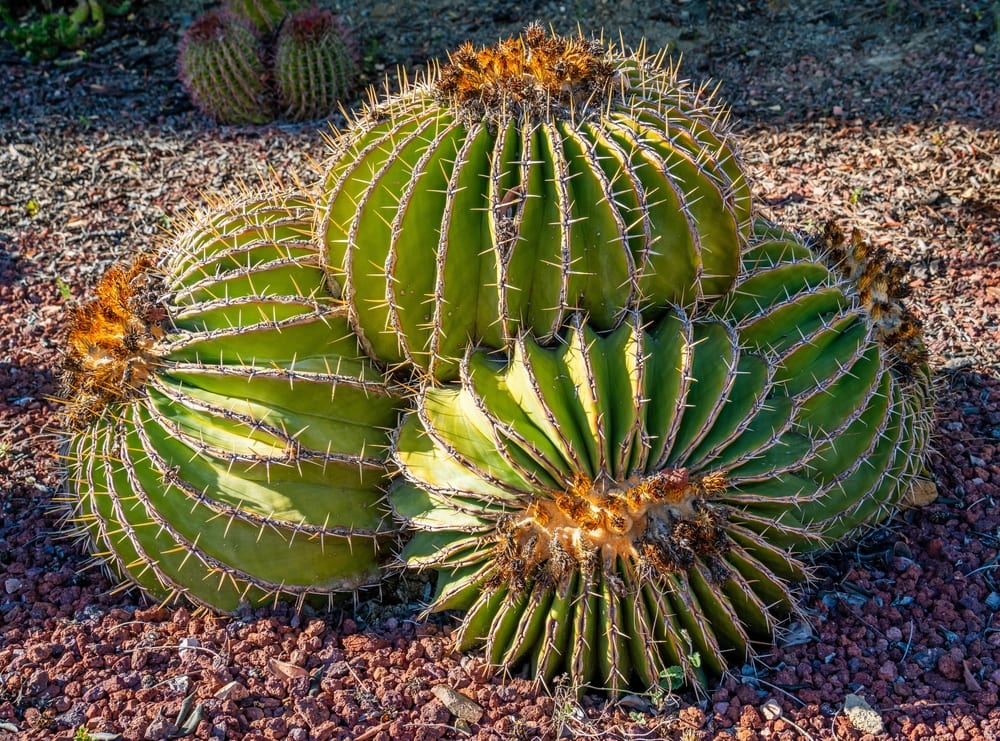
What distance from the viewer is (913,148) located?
4.98m

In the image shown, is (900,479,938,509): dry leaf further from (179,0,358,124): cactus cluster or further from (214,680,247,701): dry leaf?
(179,0,358,124): cactus cluster

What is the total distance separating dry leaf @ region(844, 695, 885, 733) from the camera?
7.52 ft

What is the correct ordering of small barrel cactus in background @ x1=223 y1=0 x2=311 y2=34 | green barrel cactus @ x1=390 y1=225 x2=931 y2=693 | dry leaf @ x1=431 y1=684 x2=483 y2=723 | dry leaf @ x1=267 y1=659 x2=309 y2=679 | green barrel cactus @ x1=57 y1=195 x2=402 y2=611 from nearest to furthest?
green barrel cactus @ x1=390 y1=225 x2=931 y2=693 → dry leaf @ x1=431 y1=684 x2=483 y2=723 → dry leaf @ x1=267 y1=659 x2=309 y2=679 → green barrel cactus @ x1=57 y1=195 x2=402 y2=611 → small barrel cactus in background @ x1=223 y1=0 x2=311 y2=34

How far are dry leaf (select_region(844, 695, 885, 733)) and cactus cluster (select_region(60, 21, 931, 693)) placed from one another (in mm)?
275

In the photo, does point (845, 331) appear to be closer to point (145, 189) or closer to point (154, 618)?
point (154, 618)

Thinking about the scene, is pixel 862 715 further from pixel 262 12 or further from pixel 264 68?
pixel 262 12

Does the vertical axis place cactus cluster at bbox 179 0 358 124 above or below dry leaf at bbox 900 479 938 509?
above

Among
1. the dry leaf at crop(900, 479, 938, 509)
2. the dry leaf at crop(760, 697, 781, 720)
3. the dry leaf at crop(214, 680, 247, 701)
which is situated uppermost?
the dry leaf at crop(214, 680, 247, 701)

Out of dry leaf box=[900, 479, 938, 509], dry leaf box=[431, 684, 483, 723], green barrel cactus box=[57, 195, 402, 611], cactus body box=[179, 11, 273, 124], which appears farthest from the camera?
cactus body box=[179, 11, 273, 124]

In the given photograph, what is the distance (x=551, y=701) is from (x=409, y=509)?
646mm

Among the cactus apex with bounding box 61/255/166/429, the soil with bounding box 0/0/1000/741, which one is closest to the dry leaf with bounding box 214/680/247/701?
the soil with bounding box 0/0/1000/741

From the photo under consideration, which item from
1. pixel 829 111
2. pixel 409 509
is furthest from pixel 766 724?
pixel 829 111

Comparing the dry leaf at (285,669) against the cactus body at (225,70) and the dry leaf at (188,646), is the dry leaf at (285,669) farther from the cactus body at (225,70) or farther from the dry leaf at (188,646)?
the cactus body at (225,70)

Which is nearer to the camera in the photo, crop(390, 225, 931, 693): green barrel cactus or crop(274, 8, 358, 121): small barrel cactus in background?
crop(390, 225, 931, 693): green barrel cactus
